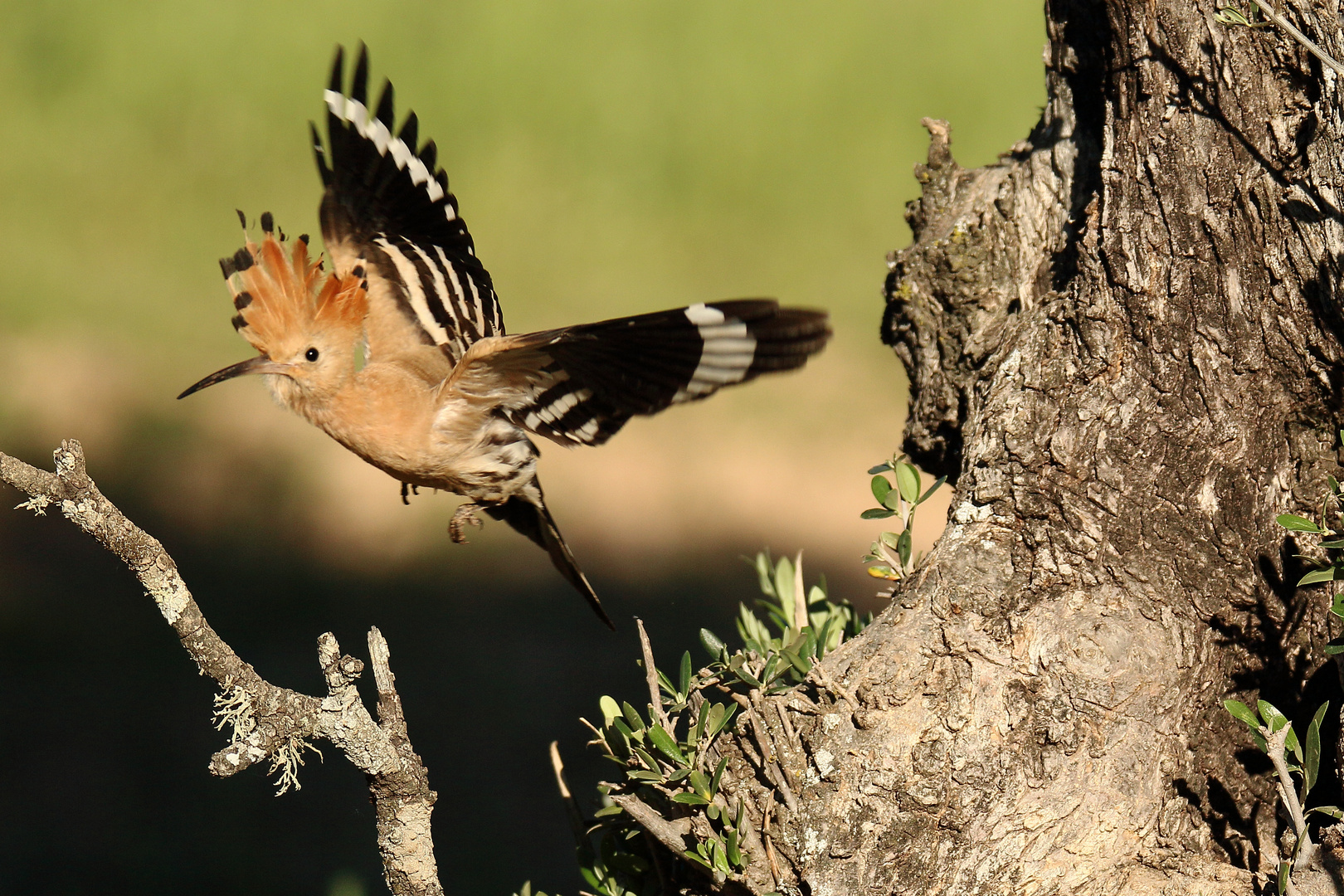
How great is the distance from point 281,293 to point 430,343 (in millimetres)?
370

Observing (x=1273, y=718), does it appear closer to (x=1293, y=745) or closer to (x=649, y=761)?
(x=1293, y=745)

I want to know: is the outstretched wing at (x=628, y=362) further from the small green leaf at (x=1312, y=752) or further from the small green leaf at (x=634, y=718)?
the small green leaf at (x=1312, y=752)

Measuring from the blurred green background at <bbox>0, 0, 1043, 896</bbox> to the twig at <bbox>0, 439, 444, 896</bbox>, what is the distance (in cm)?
73

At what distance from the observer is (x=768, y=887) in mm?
1390

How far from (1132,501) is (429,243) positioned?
57.4 inches

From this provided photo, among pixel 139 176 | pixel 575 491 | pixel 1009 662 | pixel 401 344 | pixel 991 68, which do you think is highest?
pixel 139 176

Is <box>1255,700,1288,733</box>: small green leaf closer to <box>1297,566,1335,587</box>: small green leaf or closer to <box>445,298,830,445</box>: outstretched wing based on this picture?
<box>1297,566,1335,587</box>: small green leaf

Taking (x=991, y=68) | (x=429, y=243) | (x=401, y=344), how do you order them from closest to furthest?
(x=401, y=344)
(x=429, y=243)
(x=991, y=68)

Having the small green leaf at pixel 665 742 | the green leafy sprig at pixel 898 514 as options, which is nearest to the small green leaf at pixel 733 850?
the small green leaf at pixel 665 742

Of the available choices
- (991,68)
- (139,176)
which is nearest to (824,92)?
(991,68)

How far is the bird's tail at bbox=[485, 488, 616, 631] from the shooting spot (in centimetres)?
237

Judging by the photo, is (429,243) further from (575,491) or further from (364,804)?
(575,491)

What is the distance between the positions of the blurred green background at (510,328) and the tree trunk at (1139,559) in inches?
45.5

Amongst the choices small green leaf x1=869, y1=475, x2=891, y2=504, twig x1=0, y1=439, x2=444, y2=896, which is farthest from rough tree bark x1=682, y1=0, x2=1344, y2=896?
twig x1=0, y1=439, x2=444, y2=896
